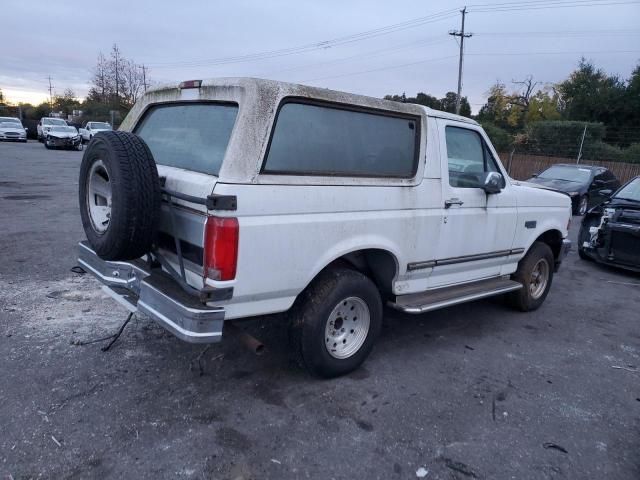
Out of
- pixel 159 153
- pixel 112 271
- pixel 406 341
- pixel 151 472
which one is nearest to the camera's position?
pixel 151 472

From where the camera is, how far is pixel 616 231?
753cm

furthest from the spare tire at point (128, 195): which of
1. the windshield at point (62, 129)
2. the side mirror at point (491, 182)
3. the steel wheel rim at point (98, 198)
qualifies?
the windshield at point (62, 129)

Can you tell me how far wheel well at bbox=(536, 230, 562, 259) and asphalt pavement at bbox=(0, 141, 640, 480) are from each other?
0.97 metres

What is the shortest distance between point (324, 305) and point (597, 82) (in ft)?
137

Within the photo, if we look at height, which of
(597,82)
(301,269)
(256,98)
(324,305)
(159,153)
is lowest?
(324,305)

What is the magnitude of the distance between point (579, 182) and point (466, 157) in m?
11.2

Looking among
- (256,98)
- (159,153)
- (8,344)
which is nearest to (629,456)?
(256,98)

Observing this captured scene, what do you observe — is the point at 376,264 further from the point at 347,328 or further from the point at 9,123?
the point at 9,123

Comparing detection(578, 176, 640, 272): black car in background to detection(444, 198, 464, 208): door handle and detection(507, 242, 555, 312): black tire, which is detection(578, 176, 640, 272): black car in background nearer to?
detection(507, 242, 555, 312): black tire

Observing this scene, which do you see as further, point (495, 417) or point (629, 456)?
point (495, 417)

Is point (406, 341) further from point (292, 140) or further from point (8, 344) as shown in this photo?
point (8, 344)

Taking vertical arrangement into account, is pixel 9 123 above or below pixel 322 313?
above

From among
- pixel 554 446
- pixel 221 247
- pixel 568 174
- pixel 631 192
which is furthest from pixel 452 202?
pixel 568 174

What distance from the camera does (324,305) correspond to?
3.40 metres
